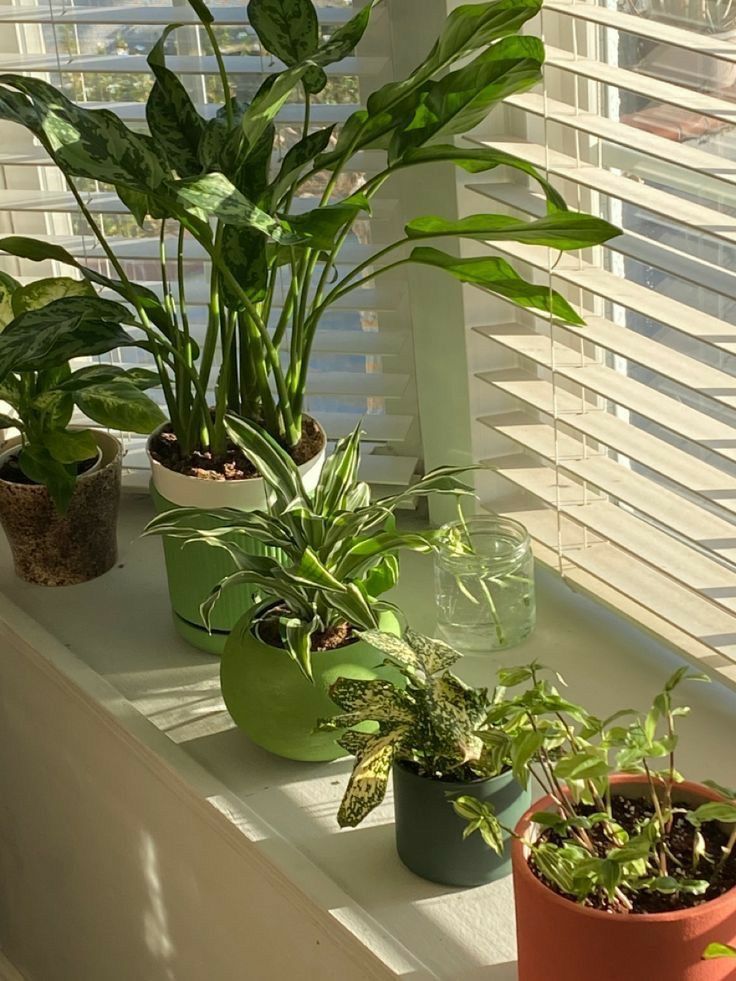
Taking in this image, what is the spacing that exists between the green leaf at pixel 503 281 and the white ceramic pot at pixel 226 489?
238mm

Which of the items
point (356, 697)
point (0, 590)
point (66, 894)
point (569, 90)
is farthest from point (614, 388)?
point (66, 894)

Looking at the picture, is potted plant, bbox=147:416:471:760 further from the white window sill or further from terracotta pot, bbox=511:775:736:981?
terracotta pot, bbox=511:775:736:981

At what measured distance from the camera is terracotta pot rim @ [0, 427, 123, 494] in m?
1.52

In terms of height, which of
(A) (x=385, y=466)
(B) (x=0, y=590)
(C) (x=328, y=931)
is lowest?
(C) (x=328, y=931)

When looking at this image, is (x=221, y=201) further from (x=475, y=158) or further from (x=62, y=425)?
(x=62, y=425)

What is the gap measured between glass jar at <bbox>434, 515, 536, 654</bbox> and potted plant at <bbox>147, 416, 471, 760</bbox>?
4.5 inches

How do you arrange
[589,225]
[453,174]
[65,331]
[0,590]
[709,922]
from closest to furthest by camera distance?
[709,922] → [589,225] → [65,331] → [453,174] → [0,590]

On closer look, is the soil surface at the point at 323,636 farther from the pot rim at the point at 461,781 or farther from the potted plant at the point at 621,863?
the potted plant at the point at 621,863

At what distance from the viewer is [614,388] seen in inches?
50.9

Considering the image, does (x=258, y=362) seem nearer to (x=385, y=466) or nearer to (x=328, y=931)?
(x=385, y=466)

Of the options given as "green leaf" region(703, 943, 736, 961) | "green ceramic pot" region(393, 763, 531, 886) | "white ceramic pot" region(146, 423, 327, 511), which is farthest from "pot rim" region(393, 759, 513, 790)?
"white ceramic pot" region(146, 423, 327, 511)

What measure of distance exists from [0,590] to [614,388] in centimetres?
75

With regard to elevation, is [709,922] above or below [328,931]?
above

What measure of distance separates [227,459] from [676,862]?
2.09ft
